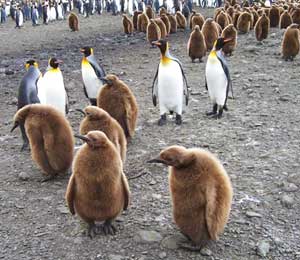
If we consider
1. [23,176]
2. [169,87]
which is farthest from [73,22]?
[23,176]

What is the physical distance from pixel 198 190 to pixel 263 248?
2.12ft

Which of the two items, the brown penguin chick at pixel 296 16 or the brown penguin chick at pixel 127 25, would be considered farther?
the brown penguin chick at pixel 127 25

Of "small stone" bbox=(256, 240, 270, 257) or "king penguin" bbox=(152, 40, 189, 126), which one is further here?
"king penguin" bbox=(152, 40, 189, 126)

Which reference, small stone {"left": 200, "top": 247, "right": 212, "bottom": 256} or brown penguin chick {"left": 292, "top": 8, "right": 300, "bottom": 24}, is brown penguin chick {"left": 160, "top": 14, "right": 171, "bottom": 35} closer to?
brown penguin chick {"left": 292, "top": 8, "right": 300, "bottom": 24}

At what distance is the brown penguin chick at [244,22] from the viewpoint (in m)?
13.4

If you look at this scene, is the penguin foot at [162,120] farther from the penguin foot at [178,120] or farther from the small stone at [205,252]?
the small stone at [205,252]

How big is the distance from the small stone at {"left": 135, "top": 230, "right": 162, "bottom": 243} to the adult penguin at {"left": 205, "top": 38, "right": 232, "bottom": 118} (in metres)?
3.07

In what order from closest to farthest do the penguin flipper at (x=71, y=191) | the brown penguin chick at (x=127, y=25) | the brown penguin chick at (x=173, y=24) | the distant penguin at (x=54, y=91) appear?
the penguin flipper at (x=71, y=191) → the distant penguin at (x=54, y=91) → the brown penguin chick at (x=173, y=24) → the brown penguin chick at (x=127, y=25)

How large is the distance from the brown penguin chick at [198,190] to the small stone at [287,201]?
900 millimetres

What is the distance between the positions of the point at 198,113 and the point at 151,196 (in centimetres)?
268

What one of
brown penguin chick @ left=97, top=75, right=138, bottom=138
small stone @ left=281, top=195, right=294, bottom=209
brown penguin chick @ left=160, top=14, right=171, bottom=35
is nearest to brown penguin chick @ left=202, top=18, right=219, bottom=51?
brown penguin chick @ left=160, top=14, right=171, bottom=35

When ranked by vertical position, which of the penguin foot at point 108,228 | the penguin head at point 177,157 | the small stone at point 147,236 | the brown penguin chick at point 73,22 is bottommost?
the brown penguin chick at point 73,22

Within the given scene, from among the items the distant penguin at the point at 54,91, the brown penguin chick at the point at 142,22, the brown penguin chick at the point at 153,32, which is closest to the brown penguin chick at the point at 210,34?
the brown penguin chick at the point at 153,32

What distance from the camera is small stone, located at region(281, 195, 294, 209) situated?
12.6 feet
